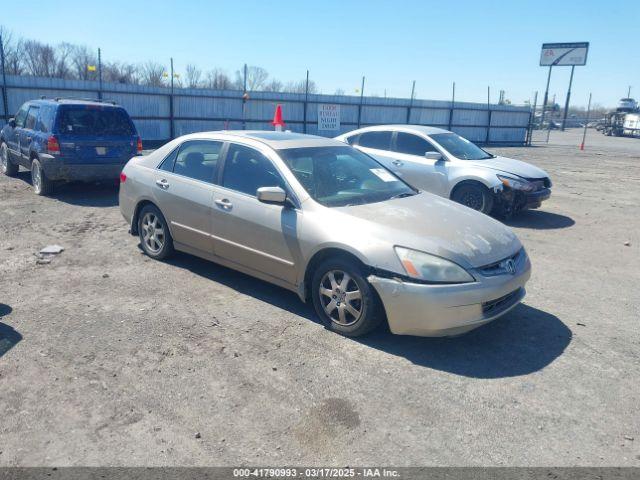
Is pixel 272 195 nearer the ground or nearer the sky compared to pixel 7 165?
nearer the sky

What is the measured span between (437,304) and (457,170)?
5.90 meters

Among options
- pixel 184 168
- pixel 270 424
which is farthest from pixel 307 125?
pixel 270 424

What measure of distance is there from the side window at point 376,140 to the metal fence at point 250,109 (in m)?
12.2

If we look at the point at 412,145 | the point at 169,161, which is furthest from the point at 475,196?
the point at 169,161

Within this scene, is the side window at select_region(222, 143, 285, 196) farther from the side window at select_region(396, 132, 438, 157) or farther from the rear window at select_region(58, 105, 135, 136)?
the rear window at select_region(58, 105, 135, 136)

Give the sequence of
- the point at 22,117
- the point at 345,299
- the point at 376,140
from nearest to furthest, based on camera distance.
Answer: the point at 345,299
the point at 376,140
the point at 22,117

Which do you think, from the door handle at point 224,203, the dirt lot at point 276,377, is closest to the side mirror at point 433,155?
the dirt lot at point 276,377

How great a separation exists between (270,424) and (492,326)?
8.10 ft

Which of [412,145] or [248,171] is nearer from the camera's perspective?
[248,171]

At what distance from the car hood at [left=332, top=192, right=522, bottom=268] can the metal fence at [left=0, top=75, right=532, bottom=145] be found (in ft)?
53.9

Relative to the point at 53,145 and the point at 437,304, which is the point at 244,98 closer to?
the point at 53,145

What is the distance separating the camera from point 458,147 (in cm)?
1013

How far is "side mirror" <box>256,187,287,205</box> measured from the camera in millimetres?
4793

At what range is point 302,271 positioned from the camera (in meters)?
4.82
